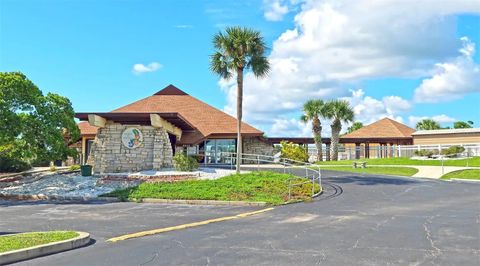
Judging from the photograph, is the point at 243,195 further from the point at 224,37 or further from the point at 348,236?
the point at 224,37

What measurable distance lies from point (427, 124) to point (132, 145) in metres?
58.9

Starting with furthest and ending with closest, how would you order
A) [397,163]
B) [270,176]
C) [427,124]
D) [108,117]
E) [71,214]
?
[427,124] → [397,163] → [108,117] → [270,176] → [71,214]

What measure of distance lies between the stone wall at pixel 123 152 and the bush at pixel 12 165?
8.16 m

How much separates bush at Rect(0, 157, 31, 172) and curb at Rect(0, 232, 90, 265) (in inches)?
881

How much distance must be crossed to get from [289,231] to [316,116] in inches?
1496

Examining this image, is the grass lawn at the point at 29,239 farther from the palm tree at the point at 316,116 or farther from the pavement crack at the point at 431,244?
the palm tree at the point at 316,116

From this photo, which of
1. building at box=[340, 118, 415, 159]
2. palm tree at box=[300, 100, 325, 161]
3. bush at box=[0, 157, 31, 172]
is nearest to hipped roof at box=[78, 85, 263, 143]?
palm tree at box=[300, 100, 325, 161]

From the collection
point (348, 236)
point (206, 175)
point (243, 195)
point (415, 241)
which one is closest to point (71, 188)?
point (206, 175)

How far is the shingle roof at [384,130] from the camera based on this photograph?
172ft

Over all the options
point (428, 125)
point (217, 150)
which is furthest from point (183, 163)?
point (428, 125)

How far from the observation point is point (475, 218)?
40.3 feet

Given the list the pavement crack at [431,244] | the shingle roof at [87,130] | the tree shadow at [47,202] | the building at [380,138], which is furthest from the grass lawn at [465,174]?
the shingle roof at [87,130]

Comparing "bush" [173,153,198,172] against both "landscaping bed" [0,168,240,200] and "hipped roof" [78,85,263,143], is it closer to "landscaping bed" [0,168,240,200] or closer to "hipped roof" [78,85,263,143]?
"landscaping bed" [0,168,240,200]

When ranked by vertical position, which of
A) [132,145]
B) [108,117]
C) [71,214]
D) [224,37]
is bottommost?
[71,214]
